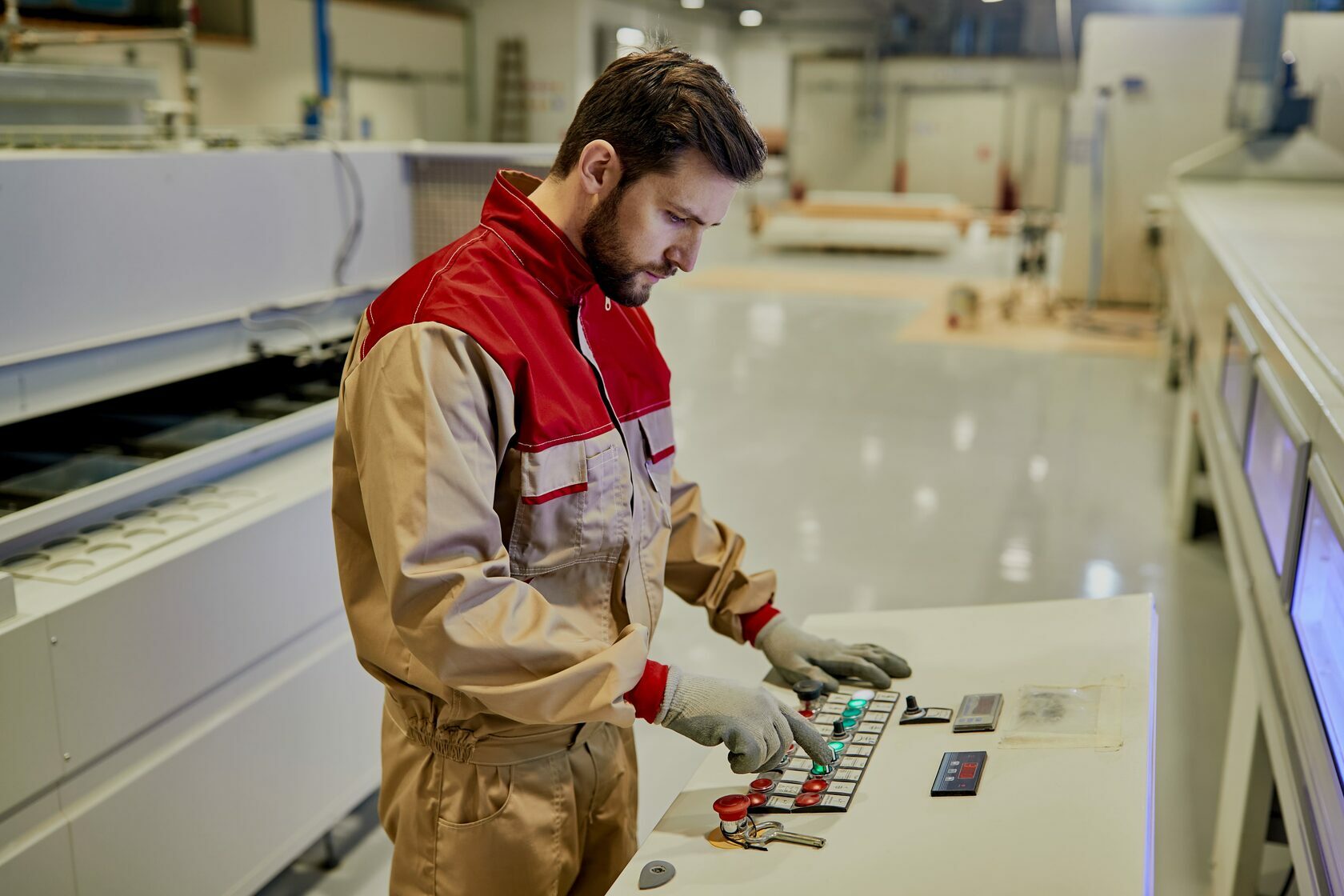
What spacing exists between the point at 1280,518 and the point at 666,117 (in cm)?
143

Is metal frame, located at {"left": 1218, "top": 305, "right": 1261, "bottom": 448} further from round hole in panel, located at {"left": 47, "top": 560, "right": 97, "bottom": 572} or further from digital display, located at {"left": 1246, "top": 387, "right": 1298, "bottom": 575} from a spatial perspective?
round hole in panel, located at {"left": 47, "top": 560, "right": 97, "bottom": 572}

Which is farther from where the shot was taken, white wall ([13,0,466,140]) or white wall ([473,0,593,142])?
white wall ([473,0,593,142])

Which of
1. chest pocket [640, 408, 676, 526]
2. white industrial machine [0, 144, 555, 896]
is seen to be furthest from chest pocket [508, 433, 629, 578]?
white industrial machine [0, 144, 555, 896]

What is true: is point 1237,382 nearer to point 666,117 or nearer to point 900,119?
point 666,117

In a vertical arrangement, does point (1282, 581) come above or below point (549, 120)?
below

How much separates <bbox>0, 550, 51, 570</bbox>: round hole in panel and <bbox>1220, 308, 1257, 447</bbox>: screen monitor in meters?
2.23

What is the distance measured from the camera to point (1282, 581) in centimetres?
173

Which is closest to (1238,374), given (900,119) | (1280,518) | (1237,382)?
(1237,382)

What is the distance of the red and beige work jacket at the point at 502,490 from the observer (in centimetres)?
106

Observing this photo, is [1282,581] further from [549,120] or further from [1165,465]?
[549,120]

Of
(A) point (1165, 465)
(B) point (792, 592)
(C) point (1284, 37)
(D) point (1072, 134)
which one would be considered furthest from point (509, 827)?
(D) point (1072, 134)

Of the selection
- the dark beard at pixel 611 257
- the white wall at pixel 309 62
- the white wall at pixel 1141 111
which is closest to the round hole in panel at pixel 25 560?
the dark beard at pixel 611 257

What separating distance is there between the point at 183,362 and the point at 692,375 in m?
4.42

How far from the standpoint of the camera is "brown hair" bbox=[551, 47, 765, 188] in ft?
3.79
